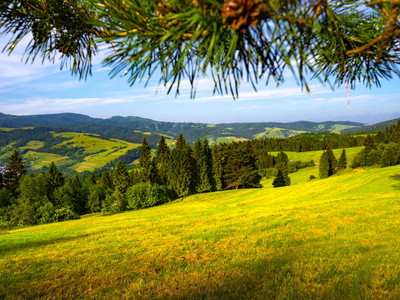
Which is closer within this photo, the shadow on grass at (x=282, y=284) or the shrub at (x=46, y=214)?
the shadow on grass at (x=282, y=284)

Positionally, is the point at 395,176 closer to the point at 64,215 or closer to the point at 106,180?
the point at 64,215

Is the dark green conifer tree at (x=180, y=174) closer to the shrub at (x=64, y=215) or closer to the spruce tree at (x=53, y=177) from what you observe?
the shrub at (x=64, y=215)

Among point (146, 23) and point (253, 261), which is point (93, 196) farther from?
point (146, 23)

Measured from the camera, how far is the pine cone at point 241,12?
127 cm

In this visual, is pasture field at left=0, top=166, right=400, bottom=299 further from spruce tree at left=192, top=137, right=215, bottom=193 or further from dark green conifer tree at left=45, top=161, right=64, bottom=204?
dark green conifer tree at left=45, top=161, right=64, bottom=204

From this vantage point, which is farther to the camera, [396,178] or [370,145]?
[370,145]

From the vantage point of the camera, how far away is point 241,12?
132 centimetres

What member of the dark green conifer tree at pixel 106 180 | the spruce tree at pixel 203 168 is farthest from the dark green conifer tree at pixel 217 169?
the dark green conifer tree at pixel 106 180

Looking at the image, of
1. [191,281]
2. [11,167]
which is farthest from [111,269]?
[11,167]

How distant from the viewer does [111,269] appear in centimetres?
733

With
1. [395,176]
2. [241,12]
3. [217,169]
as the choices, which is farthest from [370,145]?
[241,12]

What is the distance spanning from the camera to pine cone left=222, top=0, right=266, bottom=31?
4.15 ft

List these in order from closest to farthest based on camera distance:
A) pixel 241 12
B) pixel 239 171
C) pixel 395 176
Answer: pixel 241 12
pixel 395 176
pixel 239 171

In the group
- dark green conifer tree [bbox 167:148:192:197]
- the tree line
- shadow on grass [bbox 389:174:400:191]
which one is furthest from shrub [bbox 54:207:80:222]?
shadow on grass [bbox 389:174:400:191]
